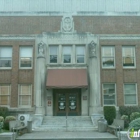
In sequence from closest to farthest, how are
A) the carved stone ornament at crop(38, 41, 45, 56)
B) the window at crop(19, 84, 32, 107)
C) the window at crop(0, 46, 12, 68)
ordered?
the carved stone ornament at crop(38, 41, 45, 56) < the window at crop(19, 84, 32, 107) < the window at crop(0, 46, 12, 68)

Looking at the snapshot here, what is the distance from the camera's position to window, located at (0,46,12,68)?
87.9 feet

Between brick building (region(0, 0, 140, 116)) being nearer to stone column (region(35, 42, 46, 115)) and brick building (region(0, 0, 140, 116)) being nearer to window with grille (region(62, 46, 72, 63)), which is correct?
stone column (region(35, 42, 46, 115))

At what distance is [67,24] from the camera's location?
2708 centimetres

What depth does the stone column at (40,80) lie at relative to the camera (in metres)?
24.9

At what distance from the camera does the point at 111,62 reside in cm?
2684

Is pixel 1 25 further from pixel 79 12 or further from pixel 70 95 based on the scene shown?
pixel 70 95

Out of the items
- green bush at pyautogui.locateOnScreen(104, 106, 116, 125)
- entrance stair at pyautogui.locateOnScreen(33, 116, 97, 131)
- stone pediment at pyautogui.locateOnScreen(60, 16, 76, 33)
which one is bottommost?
entrance stair at pyautogui.locateOnScreen(33, 116, 97, 131)

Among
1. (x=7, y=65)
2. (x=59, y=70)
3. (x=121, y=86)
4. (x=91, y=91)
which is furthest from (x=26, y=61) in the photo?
(x=121, y=86)

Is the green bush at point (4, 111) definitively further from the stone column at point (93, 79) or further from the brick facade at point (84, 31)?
the stone column at point (93, 79)

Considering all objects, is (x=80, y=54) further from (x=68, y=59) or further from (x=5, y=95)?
(x=5, y=95)

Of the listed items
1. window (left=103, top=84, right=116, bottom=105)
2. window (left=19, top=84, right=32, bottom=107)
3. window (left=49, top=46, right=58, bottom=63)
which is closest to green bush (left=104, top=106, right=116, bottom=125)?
window (left=103, top=84, right=116, bottom=105)

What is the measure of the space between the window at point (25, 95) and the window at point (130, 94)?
9559 millimetres

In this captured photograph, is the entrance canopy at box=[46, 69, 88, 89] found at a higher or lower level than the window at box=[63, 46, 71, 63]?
lower

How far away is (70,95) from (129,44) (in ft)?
26.0
